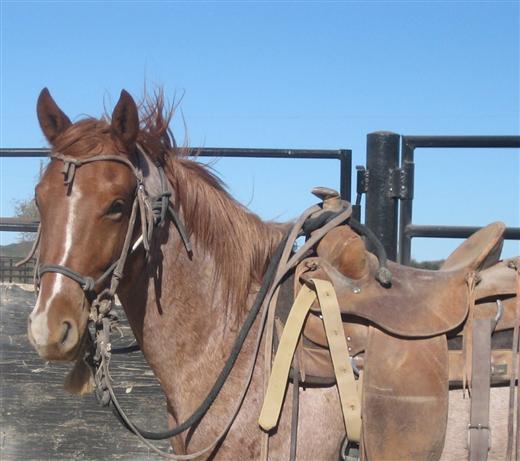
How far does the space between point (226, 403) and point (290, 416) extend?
225 mm

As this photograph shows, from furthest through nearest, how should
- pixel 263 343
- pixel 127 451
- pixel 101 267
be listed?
pixel 127 451, pixel 263 343, pixel 101 267

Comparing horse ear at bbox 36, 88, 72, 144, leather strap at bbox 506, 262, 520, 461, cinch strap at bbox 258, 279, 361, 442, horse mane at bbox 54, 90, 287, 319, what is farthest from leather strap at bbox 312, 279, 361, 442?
horse ear at bbox 36, 88, 72, 144

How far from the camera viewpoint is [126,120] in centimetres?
247

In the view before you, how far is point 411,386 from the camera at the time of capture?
239 centimetres

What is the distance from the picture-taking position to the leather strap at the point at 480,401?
2.41 meters

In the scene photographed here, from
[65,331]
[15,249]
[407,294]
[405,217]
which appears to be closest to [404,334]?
[407,294]

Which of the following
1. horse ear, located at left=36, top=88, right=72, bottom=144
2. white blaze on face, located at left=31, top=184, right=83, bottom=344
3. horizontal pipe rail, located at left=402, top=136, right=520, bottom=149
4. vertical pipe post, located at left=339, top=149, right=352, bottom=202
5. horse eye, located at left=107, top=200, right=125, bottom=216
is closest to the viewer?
white blaze on face, located at left=31, top=184, right=83, bottom=344

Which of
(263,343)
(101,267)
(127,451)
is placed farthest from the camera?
(127,451)

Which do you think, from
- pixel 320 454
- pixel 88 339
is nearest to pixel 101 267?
pixel 88 339

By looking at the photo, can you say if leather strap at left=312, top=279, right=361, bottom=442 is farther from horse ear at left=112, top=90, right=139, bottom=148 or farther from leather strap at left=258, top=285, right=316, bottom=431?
horse ear at left=112, top=90, right=139, bottom=148

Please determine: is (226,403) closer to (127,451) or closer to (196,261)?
(196,261)

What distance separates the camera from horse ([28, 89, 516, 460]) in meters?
2.29

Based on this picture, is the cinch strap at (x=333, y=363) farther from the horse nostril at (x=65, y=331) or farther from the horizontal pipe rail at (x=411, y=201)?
the horizontal pipe rail at (x=411, y=201)

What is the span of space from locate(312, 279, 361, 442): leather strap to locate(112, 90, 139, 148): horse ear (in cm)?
83
